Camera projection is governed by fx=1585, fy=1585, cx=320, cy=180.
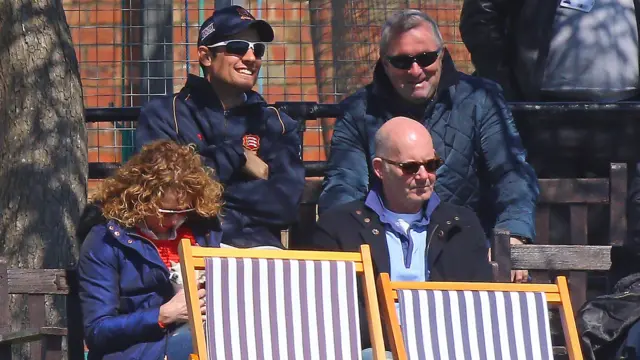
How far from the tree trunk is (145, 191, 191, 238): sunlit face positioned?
1.26 m

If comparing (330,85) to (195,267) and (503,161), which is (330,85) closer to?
(503,161)

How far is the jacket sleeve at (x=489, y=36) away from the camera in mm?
8016

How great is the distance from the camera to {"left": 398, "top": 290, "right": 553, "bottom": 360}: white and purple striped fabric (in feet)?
18.4

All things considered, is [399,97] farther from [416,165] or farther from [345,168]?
[416,165]

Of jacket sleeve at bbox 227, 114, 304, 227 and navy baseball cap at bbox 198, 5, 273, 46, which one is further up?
navy baseball cap at bbox 198, 5, 273, 46

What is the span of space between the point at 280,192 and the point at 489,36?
202 centimetres

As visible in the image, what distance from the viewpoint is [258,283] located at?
219 inches


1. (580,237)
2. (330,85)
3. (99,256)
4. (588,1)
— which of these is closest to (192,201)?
(99,256)

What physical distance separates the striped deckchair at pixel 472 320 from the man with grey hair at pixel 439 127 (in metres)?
0.88

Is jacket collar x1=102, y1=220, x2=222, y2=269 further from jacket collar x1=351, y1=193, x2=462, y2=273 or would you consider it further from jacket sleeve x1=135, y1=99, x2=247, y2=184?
jacket collar x1=351, y1=193, x2=462, y2=273

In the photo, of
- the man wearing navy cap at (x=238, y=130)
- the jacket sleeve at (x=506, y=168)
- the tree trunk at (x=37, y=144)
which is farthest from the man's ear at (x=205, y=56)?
the jacket sleeve at (x=506, y=168)

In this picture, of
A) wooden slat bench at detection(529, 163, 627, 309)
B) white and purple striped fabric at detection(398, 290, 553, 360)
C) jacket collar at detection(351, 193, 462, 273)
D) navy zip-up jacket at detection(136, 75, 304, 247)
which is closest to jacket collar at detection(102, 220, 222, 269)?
navy zip-up jacket at detection(136, 75, 304, 247)

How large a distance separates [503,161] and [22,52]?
87.6 inches

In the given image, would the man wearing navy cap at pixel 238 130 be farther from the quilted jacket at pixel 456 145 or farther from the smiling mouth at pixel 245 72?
the quilted jacket at pixel 456 145
